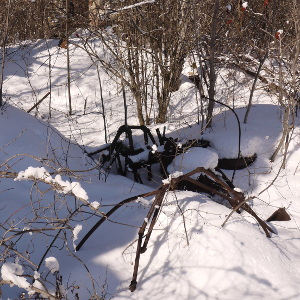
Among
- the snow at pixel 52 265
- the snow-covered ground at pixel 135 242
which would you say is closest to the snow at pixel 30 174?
the snow-covered ground at pixel 135 242

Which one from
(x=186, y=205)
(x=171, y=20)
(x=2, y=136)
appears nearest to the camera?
(x=186, y=205)

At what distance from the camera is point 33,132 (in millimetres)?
5293

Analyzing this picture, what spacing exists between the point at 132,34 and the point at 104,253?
4.61 meters

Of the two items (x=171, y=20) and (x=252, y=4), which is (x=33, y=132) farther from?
(x=252, y=4)

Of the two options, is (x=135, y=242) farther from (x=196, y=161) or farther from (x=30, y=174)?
(x=196, y=161)

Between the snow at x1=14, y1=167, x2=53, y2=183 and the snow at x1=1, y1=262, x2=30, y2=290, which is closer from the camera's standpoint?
the snow at x1=1, y1=262, x2=30, y2=290

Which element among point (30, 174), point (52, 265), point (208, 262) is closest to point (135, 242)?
point (208, 262)

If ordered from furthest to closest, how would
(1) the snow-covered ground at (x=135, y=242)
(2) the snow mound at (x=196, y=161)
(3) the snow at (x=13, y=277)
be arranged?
(2) the snow mound at (x=196, y=161) → (1) the snow-covered ground at (x=135, y=242) → (3) the snow at (x=13, y=277)

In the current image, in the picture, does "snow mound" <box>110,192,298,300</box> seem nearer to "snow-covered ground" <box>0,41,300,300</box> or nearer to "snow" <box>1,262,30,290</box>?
"snow-covered ground" <box>0,41,300,300</box>

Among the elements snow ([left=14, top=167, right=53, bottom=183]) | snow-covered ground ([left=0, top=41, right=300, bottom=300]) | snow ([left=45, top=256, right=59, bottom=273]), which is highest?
snow ([left=14, top=167, right=53, bottom=183])

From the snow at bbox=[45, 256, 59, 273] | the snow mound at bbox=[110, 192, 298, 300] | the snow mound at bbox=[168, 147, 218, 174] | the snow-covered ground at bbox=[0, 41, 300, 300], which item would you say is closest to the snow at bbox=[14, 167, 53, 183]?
the snow-covered ground at bbox=[0, 41, 300, 300]

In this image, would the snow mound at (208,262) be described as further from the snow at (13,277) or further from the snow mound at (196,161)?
the snow mound at (196,161)

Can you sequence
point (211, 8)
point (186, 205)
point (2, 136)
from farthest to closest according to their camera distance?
1. point (211, 8)
2. point (2, 136)
3. point (186, 205)

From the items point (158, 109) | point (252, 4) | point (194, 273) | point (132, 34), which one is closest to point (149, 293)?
point (194, 273)
